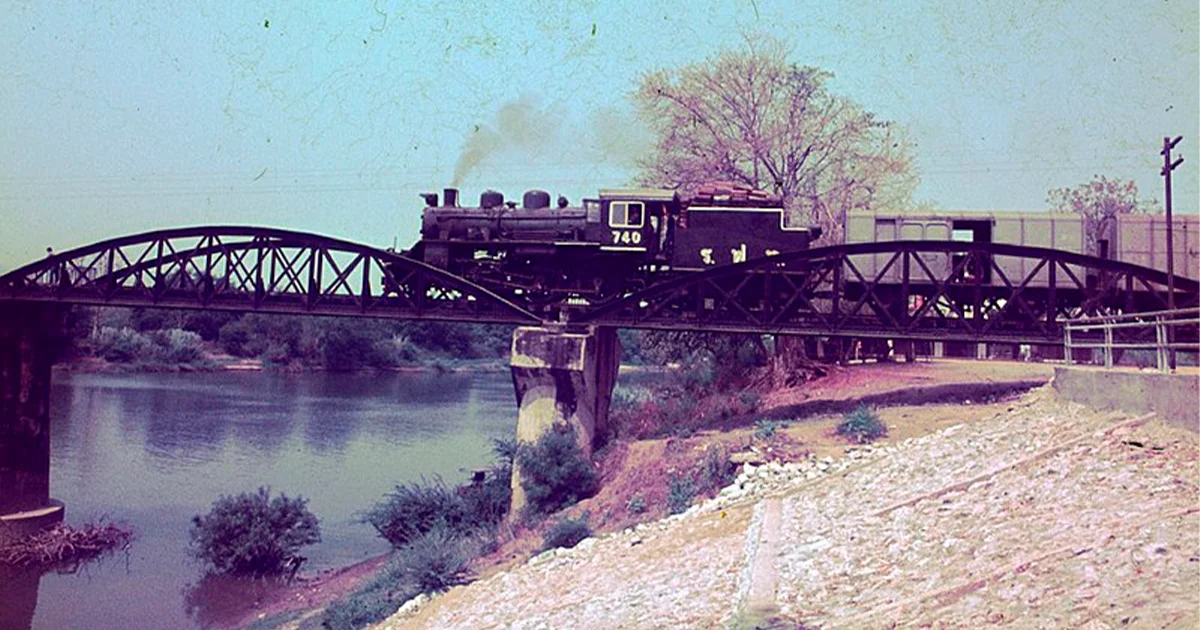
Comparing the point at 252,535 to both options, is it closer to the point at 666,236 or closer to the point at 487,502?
the point at 487,502

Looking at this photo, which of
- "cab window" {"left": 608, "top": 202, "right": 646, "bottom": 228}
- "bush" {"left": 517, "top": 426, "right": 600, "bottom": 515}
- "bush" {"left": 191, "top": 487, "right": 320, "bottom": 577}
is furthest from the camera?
"cab window" {"left": 608, "top": 202, "right": 646, "bottom": 228}

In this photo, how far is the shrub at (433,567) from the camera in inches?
637

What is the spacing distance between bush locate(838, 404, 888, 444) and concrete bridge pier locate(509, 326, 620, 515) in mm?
6428

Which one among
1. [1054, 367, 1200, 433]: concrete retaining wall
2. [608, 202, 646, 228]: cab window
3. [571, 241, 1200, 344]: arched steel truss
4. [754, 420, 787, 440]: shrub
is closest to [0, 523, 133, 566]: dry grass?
[571, 241, 1200, 344]: arched steel truss

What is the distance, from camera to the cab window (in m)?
26.2

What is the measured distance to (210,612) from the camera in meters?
22.0

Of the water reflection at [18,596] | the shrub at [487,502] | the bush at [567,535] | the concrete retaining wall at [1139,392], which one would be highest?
the concrete retaining wall at [1139,392]

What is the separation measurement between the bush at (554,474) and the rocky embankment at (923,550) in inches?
227

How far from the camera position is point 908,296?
24.1 metres

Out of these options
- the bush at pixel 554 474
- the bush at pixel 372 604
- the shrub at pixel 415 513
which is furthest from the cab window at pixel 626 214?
the bush at pixel 372 604

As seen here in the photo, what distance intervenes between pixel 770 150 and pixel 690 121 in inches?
126

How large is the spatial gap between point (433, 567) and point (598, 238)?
12608mm

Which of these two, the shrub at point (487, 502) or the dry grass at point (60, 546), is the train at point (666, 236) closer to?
the shrub at point (487, 502)

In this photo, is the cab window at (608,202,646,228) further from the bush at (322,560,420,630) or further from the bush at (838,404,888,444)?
the bush at (322,560,420,630)
